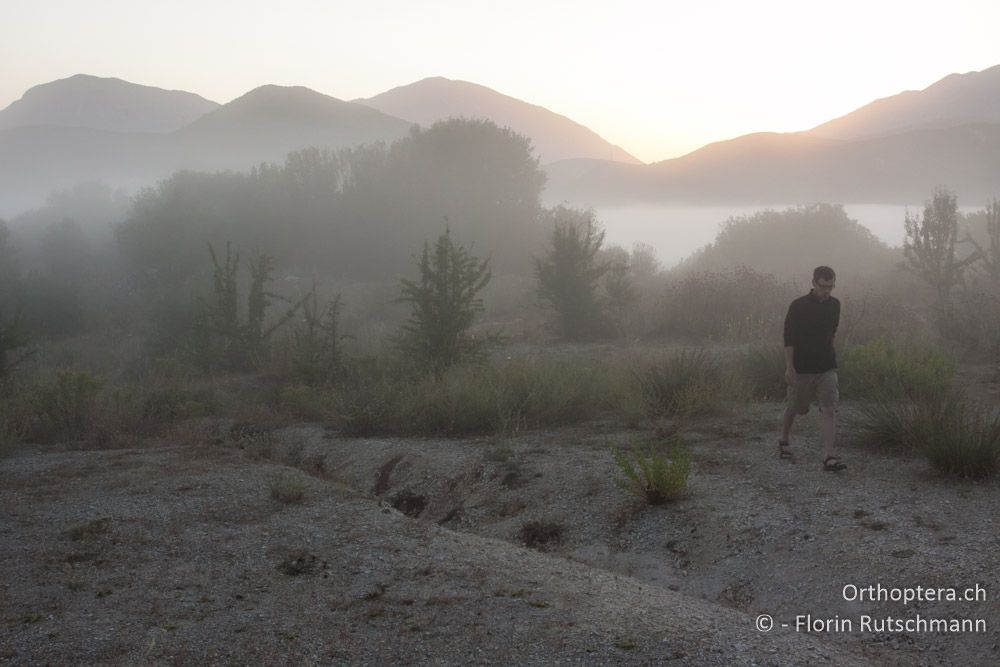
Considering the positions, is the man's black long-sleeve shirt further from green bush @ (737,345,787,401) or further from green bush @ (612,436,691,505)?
green bush @ (737,345,787,401)

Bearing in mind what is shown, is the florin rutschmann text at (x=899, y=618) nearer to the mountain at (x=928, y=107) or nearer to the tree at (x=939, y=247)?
the tree at (x=939, y=247)

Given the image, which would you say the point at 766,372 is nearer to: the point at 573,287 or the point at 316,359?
the point at 316,359

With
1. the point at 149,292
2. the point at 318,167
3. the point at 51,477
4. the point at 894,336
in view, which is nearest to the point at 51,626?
the point at 51,477

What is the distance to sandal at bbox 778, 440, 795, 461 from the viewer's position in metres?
7.73

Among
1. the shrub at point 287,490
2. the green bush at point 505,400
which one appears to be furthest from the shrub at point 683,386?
the shrub at point 287,490

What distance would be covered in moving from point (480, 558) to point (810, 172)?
117566mm

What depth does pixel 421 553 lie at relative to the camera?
5.80 metres

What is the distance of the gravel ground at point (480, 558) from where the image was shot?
4.36 metres

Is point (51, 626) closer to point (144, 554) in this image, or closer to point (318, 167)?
point (144, 554)

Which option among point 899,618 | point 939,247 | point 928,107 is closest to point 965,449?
point 899,618

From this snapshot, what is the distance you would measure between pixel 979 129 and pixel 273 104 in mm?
98232

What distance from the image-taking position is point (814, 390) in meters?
7.72

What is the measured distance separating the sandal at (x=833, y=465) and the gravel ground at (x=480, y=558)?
127 mm

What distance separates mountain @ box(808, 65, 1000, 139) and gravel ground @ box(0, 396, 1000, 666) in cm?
17295
